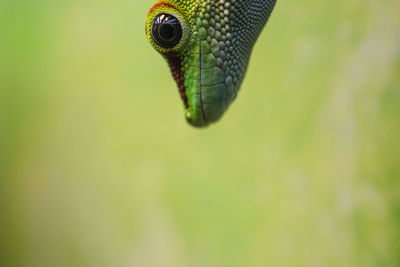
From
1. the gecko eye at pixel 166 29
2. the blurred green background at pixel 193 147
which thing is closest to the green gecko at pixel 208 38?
the gecko eye at pixel 166 29

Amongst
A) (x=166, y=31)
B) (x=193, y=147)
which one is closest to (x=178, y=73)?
A: (x=166, y=31)

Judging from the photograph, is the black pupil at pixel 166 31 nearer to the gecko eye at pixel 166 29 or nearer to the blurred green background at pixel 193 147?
the gecko eye at pixel 166 29

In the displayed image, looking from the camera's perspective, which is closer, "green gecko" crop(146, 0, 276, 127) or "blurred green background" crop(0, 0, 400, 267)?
"green gecko" crop(146, 0, 276, 127)

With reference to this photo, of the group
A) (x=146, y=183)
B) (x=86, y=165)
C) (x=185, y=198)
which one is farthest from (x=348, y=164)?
(x=86, y=165)

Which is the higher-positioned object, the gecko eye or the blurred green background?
the gecko eye

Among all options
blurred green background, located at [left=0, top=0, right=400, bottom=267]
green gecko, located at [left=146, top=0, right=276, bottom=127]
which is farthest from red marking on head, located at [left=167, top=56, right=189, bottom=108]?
blurred green background, located at [left=0, top=0, right=400, bottom=267]

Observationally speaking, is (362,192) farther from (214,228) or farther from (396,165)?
(214,228)

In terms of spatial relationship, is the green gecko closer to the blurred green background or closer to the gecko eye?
the gecko eye

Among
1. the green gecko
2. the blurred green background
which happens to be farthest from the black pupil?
the blurred green background
